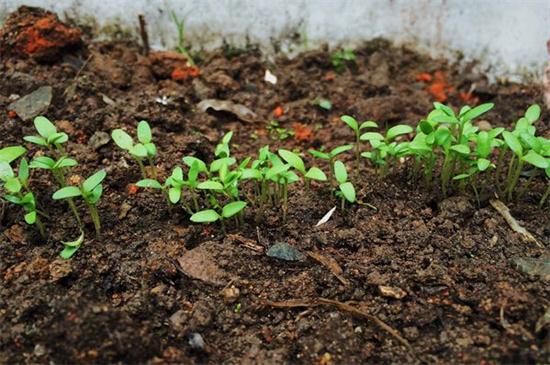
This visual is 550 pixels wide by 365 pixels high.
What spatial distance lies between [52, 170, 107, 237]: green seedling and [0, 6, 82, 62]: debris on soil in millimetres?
951

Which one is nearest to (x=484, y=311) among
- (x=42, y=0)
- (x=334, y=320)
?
(x=334, y=320)

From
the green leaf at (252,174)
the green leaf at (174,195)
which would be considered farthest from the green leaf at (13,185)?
the green leaf at (252,174)

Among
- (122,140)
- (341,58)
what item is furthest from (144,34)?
(122,140)

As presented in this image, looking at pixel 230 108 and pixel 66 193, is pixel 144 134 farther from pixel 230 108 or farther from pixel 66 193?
pixel 230 108

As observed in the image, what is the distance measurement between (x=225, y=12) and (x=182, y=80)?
0.39 meters

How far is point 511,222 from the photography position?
6.10 feet

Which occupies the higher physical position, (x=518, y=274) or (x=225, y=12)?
(x=225, y=12)

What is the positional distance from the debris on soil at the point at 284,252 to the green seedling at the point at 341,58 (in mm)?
1199

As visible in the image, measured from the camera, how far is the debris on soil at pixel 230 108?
8.00ft

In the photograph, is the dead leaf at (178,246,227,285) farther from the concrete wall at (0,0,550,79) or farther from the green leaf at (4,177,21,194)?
the concrete wall at (0,0,550,79)

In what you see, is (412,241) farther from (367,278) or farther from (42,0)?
(42,0)

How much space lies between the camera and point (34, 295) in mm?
1581

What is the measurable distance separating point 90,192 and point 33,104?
0.70 m

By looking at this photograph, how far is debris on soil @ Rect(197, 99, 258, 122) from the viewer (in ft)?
8.00
